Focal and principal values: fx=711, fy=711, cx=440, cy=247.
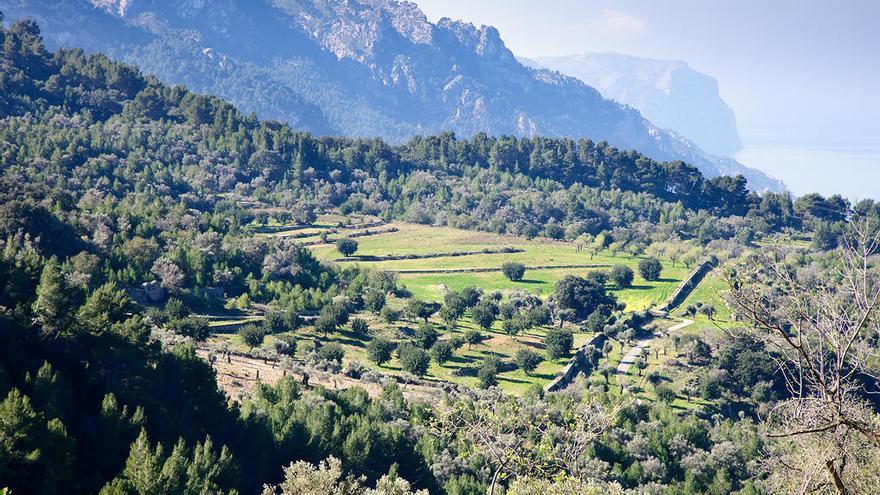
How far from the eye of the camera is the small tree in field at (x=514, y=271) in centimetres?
10156

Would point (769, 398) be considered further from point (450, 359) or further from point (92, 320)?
point (92, 320)

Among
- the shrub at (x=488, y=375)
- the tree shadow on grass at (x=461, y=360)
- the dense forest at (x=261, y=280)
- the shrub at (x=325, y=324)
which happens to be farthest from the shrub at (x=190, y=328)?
the shrub at (x=488, y=375)

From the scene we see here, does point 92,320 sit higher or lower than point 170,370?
higher

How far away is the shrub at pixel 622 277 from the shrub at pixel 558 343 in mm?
30339

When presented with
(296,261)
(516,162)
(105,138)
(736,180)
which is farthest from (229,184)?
(736,180)

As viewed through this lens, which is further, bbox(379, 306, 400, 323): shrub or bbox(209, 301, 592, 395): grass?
bbox(379, 306, 400, 323): shrub

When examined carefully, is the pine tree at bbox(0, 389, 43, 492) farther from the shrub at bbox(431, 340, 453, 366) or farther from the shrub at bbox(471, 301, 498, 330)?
the shrub at bbox(471, 301, 498, 330)

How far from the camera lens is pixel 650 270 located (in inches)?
4082

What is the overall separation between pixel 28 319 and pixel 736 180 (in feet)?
528

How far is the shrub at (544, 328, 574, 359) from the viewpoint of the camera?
2719 inches

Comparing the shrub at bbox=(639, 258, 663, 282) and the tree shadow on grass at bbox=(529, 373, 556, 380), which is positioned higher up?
the shrub at bbox=(639, 258, 663, 282)

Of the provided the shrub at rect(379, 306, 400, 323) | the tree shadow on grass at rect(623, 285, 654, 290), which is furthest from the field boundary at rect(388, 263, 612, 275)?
the shrub at rect(379, 306, 400, 323)

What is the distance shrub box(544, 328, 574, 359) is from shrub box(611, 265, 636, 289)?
30339mm

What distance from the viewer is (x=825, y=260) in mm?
108438
